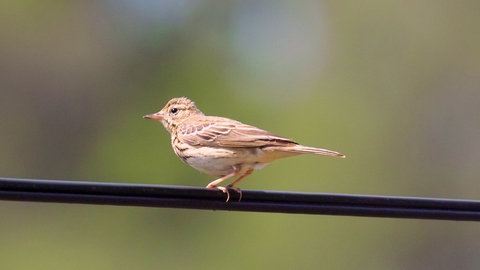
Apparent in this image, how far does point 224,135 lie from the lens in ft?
27.0

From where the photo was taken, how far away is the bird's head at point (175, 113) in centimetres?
1008

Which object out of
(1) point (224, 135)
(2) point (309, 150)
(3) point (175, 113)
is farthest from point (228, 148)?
(3) point (175, 113)

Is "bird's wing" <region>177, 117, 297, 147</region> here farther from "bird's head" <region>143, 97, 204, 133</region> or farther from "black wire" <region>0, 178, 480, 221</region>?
"black wire" <region>0, 178, 480, 221</region>

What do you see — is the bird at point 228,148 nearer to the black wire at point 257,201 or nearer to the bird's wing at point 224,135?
the bird's wing at point 224,135

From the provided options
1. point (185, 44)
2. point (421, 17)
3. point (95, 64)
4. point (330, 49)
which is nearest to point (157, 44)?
point (185, 44)

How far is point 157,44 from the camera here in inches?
1837

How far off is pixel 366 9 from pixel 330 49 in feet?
13.6

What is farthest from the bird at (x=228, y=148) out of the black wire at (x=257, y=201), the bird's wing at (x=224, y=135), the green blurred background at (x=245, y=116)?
the green blurred background at (x=245, y=116)

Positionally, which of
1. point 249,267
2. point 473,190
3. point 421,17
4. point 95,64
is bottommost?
point 249,267

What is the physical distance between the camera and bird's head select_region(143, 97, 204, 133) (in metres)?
10.1

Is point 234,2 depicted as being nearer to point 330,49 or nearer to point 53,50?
point 330,49

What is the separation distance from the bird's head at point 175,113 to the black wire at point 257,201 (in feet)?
15.0

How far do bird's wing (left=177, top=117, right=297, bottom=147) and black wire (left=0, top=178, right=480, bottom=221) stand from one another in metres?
2.11

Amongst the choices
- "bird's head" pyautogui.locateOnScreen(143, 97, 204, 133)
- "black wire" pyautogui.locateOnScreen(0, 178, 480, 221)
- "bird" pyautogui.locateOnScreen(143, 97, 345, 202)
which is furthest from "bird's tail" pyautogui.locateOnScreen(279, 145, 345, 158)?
"bird's head" pyautogui.locateOnScreen(143, 97, 204, 133)
